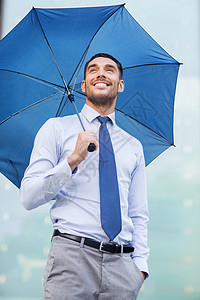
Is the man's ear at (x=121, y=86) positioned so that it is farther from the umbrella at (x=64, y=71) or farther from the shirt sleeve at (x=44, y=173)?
the shirt sleeve at (x=44, y=173)

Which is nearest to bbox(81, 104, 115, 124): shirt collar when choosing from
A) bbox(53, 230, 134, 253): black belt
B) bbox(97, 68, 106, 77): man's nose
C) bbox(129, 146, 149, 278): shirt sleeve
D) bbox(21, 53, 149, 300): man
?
bbox(21, 53, 149, 300): man

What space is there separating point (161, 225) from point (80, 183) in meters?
1.41

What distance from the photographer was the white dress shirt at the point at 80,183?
1033mm

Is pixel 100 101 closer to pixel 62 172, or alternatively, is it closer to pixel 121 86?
pixel 121 86

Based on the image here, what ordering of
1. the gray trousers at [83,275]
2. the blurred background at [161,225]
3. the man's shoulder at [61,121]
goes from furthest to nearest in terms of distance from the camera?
1. the blurred background at [161,225]
2. the man's shoulder at [61,121]
3. the gray trousers at [83,275]

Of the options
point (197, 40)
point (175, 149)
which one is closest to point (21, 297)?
point (175, 149)

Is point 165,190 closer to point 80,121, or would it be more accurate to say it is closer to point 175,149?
point 175,149

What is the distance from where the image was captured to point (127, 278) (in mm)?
1069

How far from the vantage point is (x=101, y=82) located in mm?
1252

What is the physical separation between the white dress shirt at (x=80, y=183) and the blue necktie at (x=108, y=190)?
0.02 meters

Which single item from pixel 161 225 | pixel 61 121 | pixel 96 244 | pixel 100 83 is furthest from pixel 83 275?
pixel 161 225

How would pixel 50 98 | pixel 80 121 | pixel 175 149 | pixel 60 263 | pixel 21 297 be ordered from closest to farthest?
pixel 60 263 < pixel 80 121 < pixel 50 98 < pixel 21 297 < pixel 175 149

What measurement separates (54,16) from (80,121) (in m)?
0.39

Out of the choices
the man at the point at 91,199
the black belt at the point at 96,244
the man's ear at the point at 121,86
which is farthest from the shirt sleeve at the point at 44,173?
the man's ear at the point at 121,86
